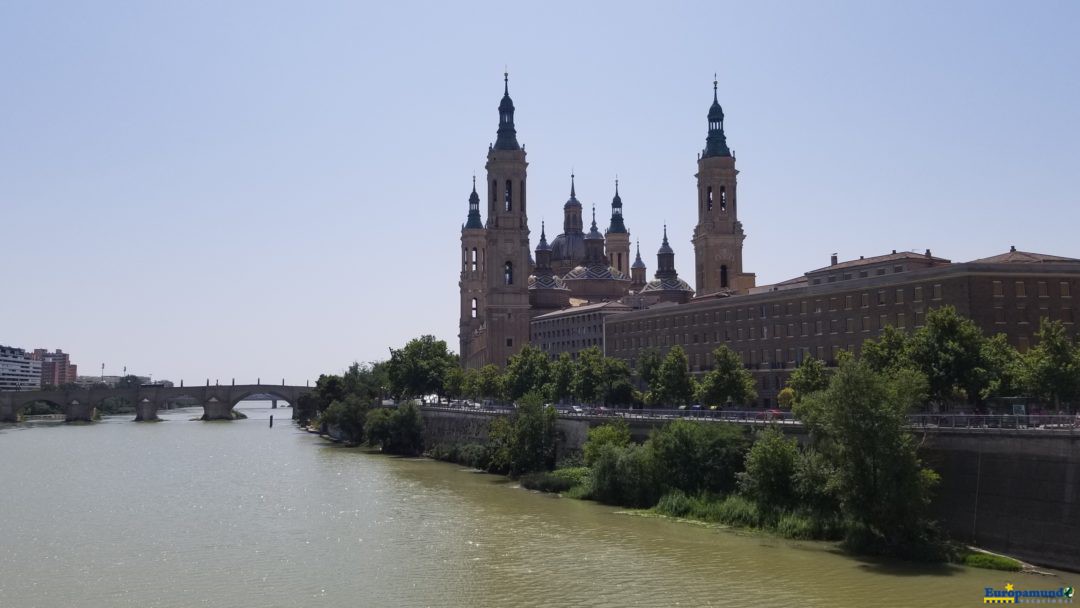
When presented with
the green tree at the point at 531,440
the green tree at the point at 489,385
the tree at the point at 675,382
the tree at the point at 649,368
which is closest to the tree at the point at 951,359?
the tree at the point at 675,382

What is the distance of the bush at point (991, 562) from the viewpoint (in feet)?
141

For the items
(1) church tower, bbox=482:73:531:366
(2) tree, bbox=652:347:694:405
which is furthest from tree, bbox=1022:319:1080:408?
(1) church tower, bbox=482:73:531:366

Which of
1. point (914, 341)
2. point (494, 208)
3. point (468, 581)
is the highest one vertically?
point (494, 208)

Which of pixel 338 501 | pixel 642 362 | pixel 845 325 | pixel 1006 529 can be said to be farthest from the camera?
pixel 642 362

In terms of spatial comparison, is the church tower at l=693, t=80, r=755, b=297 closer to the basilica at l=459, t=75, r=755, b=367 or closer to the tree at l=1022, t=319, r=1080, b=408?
the basilica at l=459, t=75, r=755, b=367

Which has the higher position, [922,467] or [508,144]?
[508,144]

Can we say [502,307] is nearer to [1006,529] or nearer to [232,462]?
[232,462]

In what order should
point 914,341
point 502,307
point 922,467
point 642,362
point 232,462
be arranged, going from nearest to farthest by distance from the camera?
point 922,467 → point 914,341 → point 642,362 → point 232,462 → point 502,307

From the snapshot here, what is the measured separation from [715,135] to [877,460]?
358ft

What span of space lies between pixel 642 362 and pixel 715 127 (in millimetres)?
60900

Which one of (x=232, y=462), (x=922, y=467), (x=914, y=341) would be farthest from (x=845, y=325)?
(x=232, y=462)

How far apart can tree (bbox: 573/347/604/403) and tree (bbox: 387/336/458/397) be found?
43639 millimetres

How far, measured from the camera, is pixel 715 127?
5974 inches

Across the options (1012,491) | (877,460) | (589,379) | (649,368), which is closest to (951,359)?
(1012,491)
